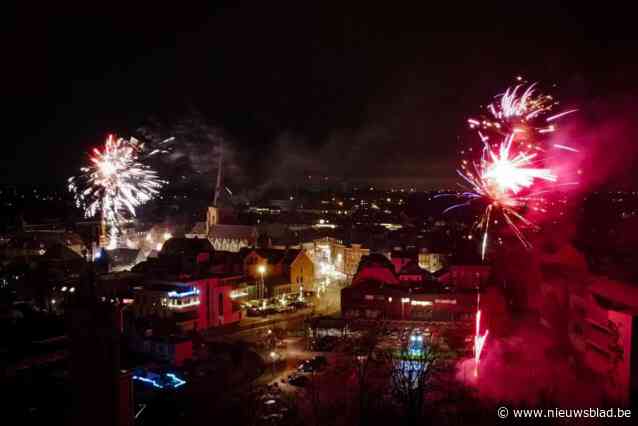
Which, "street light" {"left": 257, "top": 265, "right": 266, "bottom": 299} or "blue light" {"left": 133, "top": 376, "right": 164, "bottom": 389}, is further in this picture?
"street light" {"left": 257, "top": 265, "right": 266, "bottom": 299}

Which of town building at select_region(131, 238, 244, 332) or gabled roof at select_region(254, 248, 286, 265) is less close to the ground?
gabled roof at select_region(254, 248, 286, 265)

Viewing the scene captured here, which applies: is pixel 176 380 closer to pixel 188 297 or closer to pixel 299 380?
pixel 299 380

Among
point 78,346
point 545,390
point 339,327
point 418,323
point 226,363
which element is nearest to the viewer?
point 78,346

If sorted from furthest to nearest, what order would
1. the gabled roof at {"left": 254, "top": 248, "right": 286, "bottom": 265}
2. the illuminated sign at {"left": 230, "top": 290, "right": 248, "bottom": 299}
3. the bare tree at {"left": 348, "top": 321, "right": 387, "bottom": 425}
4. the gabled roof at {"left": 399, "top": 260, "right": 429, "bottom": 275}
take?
the gabled roof at {"left": 254, "top": 248, "right": 286, "bottom": 265}, the gabled roof at {"left": 399, "top": 260, "right": 429, "bottom": 275}, the illuminated sign at {"left": 230, "top": 290, "right": 248, "bottom": 299}, the bare tree at {"left": 348, "top": 321, "right": 387, "bottom": 425}

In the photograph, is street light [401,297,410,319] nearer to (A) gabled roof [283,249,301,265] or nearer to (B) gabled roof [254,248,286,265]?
(A) gabled roof [283,249,301,265]

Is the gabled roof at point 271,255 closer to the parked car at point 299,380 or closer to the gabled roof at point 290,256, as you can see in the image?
the gabled roof at point 290,256

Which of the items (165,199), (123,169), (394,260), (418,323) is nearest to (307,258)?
(394,260)

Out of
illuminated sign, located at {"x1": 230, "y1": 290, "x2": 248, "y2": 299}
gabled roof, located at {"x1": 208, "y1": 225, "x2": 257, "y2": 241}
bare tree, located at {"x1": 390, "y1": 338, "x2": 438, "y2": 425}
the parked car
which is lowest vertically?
the parked car

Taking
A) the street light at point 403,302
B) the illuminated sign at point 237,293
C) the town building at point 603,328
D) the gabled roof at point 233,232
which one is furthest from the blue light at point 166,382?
the gabled roof at point 233,232

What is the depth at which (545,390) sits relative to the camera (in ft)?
26.9

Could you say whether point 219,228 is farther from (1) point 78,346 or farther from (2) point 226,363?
(1) point 78,346

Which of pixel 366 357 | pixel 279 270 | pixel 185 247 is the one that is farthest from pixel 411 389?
pixel 185 247

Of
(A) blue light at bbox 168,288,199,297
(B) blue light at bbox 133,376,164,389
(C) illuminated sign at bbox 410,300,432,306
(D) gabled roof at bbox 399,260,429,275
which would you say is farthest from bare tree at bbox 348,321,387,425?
(A) blue light at bbox 168,288,199,297

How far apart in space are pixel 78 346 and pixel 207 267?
1289cm
